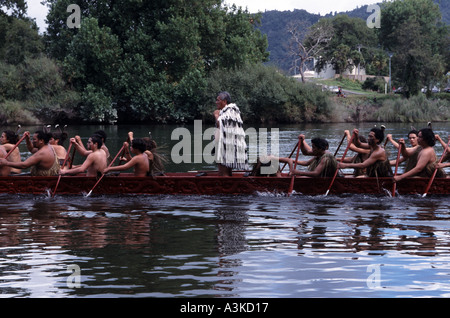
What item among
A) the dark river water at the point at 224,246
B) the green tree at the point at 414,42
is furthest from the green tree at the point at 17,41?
the dark river water at the point at 224,246

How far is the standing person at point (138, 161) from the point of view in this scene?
48.0 ft

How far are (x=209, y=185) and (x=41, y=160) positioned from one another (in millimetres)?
3660

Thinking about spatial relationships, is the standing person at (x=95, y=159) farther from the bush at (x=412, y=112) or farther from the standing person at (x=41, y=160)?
the bush at (x=412, y=112)

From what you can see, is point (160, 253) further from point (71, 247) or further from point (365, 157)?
point (365, 157)

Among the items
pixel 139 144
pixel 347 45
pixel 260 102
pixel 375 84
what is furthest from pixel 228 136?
pixel 347 45

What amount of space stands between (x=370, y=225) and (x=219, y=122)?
13.0 ft

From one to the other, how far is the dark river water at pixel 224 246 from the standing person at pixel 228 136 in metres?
0.80

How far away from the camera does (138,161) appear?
14805 millimetres

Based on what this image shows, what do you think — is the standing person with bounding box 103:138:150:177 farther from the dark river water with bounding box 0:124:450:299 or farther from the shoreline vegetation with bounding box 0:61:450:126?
the shoreline vegetation with bounding box 0:61:450:126

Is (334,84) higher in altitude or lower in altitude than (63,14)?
lower

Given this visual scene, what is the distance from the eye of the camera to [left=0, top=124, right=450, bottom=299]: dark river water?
27.7 feet

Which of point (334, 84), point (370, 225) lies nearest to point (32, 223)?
point (370, 225)

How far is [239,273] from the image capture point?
9.00m

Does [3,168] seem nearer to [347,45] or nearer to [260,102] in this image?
[260,102]
